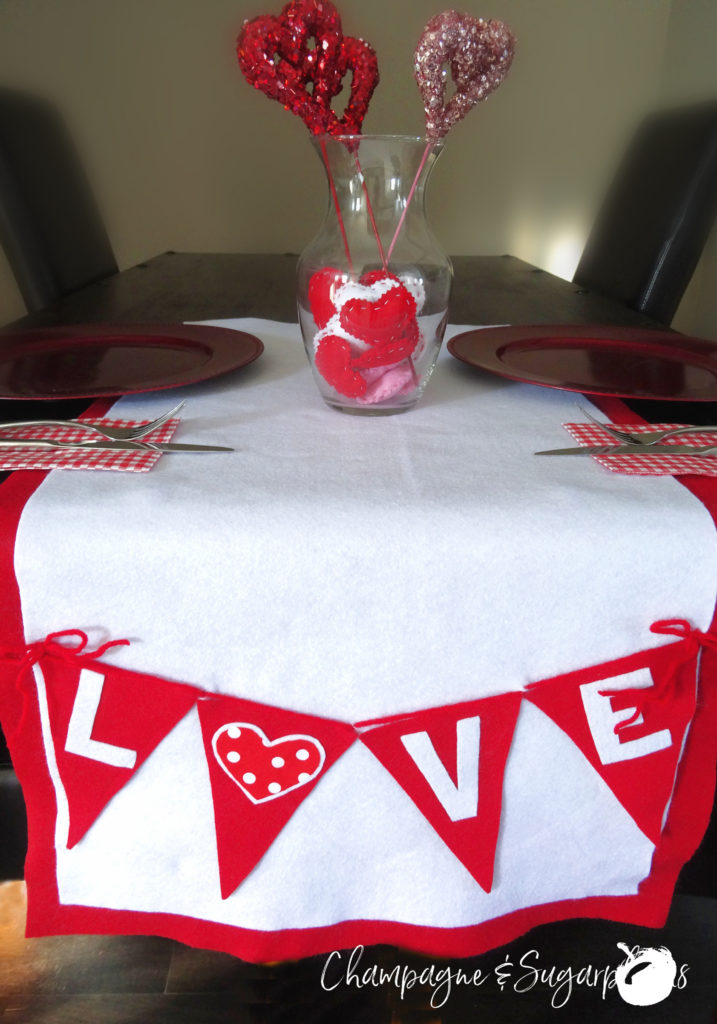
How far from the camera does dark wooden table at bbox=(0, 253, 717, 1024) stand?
1.69 ft

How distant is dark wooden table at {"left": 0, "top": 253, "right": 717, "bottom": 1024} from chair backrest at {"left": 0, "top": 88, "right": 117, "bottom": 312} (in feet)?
0.86

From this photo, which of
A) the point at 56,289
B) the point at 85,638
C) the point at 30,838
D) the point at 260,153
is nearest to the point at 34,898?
the point at 30,838

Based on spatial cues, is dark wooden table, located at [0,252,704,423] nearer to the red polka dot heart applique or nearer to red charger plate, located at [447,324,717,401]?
red charger plate, located at [447,324,717,401]

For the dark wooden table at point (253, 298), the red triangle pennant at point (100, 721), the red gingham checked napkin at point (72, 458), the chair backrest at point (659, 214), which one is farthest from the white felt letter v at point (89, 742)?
the chair backrest at point (659, 214)

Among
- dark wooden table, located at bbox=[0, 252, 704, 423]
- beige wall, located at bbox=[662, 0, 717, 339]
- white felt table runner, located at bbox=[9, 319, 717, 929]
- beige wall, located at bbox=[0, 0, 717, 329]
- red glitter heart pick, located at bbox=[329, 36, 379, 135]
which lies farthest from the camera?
beige wall, located at bbox=[0, 0, 717, 329]

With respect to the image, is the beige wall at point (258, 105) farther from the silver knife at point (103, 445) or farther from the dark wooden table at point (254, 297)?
the silver knife at point (103, 445)

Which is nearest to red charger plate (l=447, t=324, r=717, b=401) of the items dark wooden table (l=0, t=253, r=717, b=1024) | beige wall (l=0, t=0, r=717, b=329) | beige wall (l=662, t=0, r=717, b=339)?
dark wooden table (l=0, t=253, r=717, b=1024)

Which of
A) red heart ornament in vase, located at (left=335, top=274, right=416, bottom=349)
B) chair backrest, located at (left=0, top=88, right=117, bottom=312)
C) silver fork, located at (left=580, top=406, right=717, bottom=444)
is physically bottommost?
chair backrest, located at (left=0, top=88, right=117, bottom=312)

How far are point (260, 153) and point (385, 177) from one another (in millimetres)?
1803

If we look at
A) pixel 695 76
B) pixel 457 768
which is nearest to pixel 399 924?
pixel 457 768

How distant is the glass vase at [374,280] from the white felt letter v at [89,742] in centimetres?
26

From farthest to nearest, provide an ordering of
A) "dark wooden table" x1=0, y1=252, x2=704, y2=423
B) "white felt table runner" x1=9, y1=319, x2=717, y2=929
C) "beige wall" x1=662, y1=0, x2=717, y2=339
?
"beige wall" x1=662, y1=0, x2=717, y2=339, "dark wooden table" x1=0, y1=252, x2=704, y2=423, "white felt table runner" x1=9, y1=319, x2=717, y2=929

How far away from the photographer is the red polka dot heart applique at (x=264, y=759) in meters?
0.41

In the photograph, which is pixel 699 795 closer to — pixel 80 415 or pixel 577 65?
pixel 80 415
